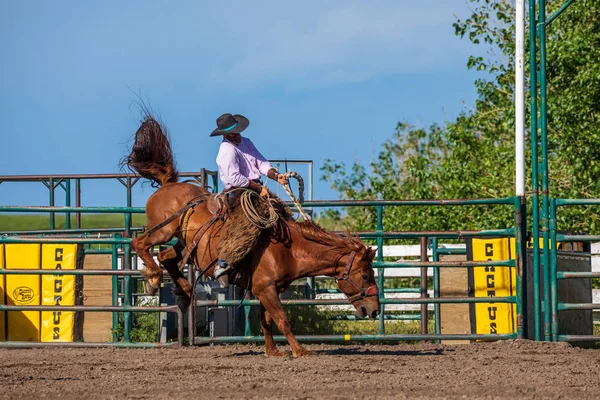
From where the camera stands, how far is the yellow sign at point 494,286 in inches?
384

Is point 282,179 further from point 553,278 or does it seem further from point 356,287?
point 553,278

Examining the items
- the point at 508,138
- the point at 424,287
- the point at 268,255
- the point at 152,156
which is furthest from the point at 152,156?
the point at 508,138

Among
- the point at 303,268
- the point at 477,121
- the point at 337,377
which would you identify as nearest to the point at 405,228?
the point at 477,121

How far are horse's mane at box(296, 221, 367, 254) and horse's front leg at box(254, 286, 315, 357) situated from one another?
59cm

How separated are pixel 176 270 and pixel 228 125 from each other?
161 centimetres

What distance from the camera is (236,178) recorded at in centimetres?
821

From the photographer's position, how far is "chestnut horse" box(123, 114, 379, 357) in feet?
26.2

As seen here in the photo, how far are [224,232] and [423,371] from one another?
2260 mm

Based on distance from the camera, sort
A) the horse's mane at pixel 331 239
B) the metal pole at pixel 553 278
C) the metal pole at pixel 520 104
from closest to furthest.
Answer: the horse's mane at pixel 331 239
the metal pole at pixel 553 278
the metal pole at pixel 520 104

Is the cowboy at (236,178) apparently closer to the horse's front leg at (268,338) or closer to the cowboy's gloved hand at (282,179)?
the cowboy's gloved hand at (282,179)

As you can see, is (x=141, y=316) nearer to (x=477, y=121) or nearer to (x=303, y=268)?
(x=303, y=268)

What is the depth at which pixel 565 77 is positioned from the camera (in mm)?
17172

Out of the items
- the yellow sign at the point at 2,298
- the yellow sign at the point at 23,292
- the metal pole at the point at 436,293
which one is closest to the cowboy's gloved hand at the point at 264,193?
the metal pole at the point at 436,293

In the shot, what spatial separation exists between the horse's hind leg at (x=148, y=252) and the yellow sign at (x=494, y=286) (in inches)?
135
